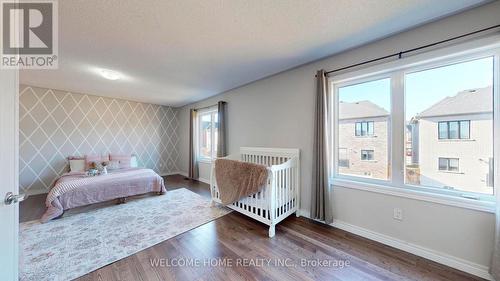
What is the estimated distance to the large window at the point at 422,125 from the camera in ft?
5.34

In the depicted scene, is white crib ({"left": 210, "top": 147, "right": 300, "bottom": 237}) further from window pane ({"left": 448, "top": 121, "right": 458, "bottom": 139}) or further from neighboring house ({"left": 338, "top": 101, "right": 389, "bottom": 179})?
window pane ({"left": 448, "top": 121, "right": 458, "bottom": 139})

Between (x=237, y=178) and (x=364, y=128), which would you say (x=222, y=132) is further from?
(x=364, y=128)

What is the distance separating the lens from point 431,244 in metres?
1.79

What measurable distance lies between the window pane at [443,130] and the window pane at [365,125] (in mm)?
422

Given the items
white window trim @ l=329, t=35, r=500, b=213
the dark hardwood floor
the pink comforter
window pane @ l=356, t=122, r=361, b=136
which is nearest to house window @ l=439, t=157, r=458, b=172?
white window trim @ l=329, t=35, r=500, b=213

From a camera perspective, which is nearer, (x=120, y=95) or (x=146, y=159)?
(x=120, y=95)

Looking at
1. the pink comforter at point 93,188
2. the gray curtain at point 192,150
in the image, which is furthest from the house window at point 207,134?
the pink comforter at point 93,188

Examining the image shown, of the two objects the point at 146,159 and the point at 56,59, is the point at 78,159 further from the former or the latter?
the point at 56,59

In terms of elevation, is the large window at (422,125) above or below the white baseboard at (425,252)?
above

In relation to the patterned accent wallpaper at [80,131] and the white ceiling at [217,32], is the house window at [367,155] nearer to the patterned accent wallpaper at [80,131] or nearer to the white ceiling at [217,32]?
the white ceiling at [217,32]

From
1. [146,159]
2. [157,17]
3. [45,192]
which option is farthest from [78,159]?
[157,17]

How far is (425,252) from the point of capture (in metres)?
1.80

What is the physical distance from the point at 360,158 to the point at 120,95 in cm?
532

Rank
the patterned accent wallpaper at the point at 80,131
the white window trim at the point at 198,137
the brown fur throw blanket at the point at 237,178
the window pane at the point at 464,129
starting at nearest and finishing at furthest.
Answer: the window pane at the point at 464,129 < the brown fur throw blanket at the point at 237,178 < the patterned accent wallpaper at the point at 80,131 < the white window trim at the point at 198,137
